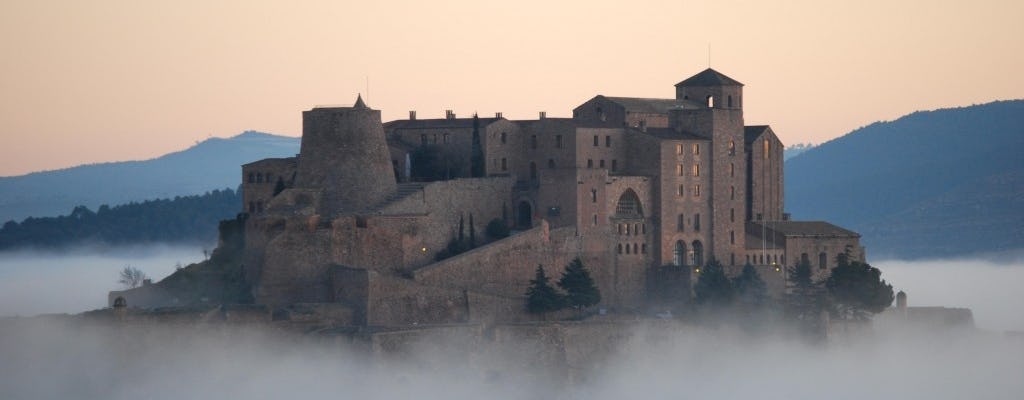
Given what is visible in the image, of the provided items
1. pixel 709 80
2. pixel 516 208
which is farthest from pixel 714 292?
pixel 709 80

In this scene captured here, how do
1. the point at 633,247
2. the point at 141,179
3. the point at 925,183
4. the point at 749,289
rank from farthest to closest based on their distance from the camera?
the point at 141,179
the point at 925,183
the point at 749,289
the point at 633,247

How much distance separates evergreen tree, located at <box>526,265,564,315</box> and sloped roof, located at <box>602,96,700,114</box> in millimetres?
9221

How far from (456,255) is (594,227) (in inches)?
207

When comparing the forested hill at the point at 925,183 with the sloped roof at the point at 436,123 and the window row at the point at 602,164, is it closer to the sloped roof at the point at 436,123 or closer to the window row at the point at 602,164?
the window row at the point at 602,164

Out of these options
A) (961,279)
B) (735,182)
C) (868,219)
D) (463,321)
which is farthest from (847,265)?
(868,219)

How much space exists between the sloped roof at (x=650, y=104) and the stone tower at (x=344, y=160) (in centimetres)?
1072

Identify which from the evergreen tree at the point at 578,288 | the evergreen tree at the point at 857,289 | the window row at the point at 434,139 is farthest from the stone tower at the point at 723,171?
the window row at the point at 434,139

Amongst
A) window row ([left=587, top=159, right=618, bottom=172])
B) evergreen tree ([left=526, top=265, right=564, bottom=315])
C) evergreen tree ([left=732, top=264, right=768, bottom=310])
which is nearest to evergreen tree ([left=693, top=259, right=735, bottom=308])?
evergreen tree ([left=732, top=264, right=768, bottom=310])

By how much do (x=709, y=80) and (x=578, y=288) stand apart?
40.1 feet

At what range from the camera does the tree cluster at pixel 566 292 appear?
269 ft

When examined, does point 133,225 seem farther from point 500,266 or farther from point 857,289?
point 857,289

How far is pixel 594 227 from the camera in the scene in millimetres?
84312

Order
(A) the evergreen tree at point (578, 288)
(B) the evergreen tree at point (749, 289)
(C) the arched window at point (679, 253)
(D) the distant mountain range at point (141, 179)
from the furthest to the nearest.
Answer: (D) the distant mountain range at point (141, 179), (C) the arched window at point (679, 253), (B) the evergreen tree at point (749, 289), (A) the evergreen tree at point (578, 288)

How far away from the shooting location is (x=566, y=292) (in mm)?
83062
